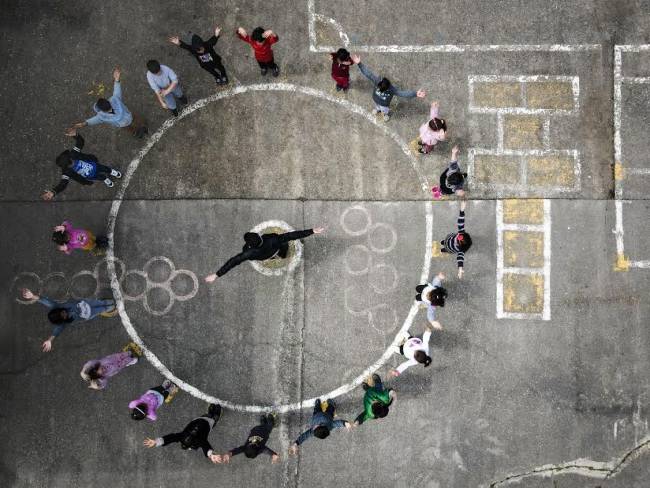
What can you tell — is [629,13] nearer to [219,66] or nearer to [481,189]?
[481,189]

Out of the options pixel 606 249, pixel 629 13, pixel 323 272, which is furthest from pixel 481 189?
pixel 629 13

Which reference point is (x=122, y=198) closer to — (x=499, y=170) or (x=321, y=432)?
(x=321, y=432)

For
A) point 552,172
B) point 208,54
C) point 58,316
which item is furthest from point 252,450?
point 552,172

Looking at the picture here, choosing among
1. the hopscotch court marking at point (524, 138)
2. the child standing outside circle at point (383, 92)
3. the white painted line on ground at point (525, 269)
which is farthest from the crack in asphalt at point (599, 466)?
the child standing outside circle at point (383, 92)

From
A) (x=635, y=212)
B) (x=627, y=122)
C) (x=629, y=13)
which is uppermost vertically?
(x=629, y=13)

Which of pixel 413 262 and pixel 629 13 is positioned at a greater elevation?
pixel 629 13

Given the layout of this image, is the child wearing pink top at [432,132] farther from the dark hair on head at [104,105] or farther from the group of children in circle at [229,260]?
the dark hair on head at [104,105]
